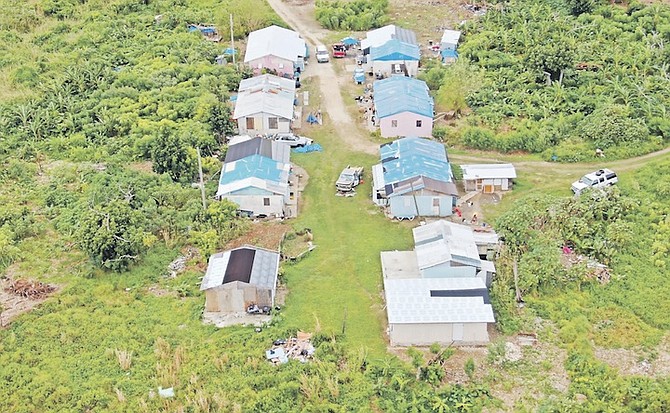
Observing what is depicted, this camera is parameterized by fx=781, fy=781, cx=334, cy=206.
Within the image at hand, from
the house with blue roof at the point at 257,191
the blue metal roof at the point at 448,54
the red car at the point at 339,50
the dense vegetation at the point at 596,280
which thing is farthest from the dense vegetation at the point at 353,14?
the dense vegetation at the point at 596,280

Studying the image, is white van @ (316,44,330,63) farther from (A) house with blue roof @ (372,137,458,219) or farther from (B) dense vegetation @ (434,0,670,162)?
(A) house with blue roof @ (372,137,458,219)

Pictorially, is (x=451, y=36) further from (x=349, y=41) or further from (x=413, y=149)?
(x=413, y=149)

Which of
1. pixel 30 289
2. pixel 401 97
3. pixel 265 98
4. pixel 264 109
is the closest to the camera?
pixel 30 289

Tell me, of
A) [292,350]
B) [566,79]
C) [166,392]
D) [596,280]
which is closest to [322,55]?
[566,79]

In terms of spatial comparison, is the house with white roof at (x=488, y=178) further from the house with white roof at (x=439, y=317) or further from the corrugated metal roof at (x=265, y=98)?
the corrugated metal roof at (x=265, y=98)

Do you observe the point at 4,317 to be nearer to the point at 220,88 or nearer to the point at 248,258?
the point at 248,258

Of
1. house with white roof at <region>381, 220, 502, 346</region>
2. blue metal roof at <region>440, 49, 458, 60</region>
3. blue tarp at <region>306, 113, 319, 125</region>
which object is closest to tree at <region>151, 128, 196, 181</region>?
blue tarp at <region>306, 113, 319, 125</region>

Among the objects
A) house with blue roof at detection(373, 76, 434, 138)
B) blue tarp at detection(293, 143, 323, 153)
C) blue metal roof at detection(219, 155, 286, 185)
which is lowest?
blue metal roof at detection(219, 155, 286, 185)
